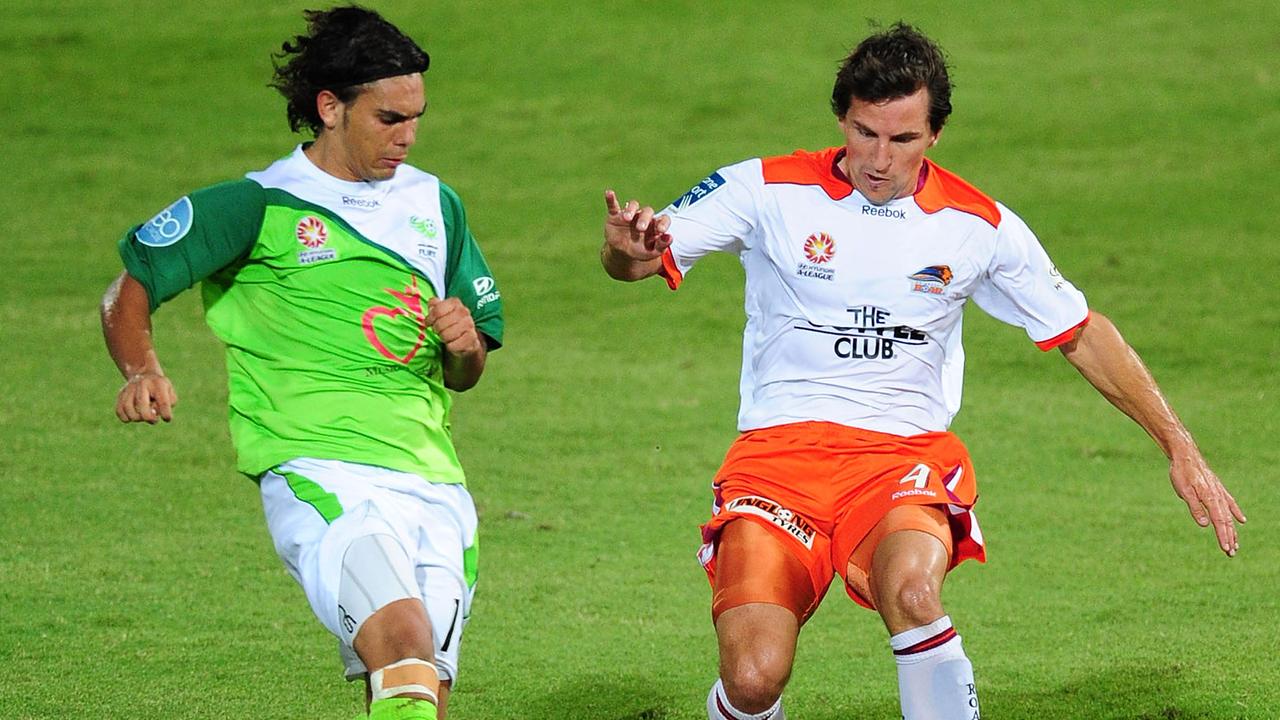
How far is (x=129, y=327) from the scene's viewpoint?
438cm

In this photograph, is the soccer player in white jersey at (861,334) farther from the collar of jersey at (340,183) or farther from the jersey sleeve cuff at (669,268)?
the collar of jersey at (340,183)

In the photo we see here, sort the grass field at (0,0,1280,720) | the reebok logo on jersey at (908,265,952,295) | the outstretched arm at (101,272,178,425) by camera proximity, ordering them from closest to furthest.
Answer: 1. the outstretched arm at (101,272,178,425)
2. the reebok logo on jersey at (908,265,952,295)
3. the grass field at (0,0,1280,720)

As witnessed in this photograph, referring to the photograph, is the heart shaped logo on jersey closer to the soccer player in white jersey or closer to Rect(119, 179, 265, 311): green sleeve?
Rect(119, 179, 265, 311): green sleeve

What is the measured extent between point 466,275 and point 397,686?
50.8 inches

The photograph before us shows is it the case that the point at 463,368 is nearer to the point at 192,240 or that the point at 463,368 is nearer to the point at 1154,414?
the point at 192,240

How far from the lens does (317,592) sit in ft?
13.8

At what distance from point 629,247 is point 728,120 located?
11.5 meters

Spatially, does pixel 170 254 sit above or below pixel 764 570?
above

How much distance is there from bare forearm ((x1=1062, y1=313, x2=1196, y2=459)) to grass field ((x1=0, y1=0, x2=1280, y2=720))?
126 cm

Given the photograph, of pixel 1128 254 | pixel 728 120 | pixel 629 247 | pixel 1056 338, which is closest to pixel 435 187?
pixel 629 247

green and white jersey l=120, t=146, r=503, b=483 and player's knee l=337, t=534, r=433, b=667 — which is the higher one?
green and white jersey l=120, t=146, r=503, b=483

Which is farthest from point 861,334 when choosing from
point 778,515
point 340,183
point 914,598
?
point 340,183

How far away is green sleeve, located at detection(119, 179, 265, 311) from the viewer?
4.45 meters

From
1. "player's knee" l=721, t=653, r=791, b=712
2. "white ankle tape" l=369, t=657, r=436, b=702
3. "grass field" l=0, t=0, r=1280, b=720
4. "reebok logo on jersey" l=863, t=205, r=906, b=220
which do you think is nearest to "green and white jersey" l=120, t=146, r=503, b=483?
"white ankle tape" l=369, t=657, r=436, b=702
